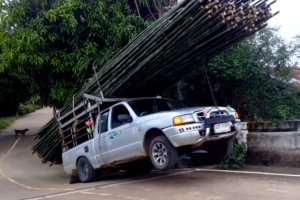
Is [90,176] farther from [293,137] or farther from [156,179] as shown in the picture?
[293,137]

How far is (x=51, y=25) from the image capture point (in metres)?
13.8

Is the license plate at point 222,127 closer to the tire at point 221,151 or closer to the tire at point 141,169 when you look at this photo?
the tire at point 221,151

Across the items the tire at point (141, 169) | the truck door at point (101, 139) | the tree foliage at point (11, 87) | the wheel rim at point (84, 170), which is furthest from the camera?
the tree foliage at point (11, 87)

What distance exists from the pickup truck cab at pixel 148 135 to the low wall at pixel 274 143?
6.39ft

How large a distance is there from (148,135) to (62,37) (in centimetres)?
645

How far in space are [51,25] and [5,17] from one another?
5.67 ft

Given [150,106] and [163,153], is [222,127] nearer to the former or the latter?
[163,153]

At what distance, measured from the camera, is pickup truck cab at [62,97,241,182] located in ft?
26.3

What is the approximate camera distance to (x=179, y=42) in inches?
342

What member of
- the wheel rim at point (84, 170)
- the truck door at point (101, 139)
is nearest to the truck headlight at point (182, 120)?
the truck door at point (101, 139)

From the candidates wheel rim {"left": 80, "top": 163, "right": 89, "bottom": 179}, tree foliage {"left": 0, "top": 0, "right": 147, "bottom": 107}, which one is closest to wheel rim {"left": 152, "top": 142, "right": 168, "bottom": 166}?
wheel rim {"left": 80, "top": 163, "right": 89, "bottom": 179}

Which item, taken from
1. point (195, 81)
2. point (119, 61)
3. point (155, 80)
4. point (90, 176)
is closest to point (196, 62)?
point (155, 80)

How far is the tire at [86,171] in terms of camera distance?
10.6 m

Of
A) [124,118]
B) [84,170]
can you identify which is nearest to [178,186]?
[124,118]
